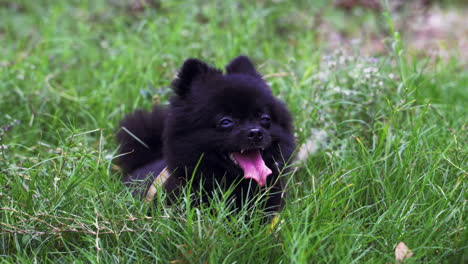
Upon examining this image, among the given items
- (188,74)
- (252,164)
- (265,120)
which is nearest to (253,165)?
(252,164)

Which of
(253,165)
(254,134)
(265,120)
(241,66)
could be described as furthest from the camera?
(241,66)

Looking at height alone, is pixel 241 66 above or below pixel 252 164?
above

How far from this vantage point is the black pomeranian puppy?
326cm

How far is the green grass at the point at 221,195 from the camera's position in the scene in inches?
112

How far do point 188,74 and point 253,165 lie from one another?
71 centimetres

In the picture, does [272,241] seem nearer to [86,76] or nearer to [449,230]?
[449,230]

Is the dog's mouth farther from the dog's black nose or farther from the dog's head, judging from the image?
the dog's black nose

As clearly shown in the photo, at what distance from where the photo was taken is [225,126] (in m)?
3.29

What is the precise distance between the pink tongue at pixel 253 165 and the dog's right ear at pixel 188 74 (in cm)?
55

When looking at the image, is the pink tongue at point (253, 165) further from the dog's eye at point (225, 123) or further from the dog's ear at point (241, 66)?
the dog's ear at point (241, 66)

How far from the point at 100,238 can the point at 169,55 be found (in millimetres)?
2819

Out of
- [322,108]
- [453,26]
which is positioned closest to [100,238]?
[322,108]

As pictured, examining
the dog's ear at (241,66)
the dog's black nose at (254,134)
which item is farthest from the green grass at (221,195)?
the dog's ear at (241,66)

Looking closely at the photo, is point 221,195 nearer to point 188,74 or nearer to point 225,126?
point 225,126
